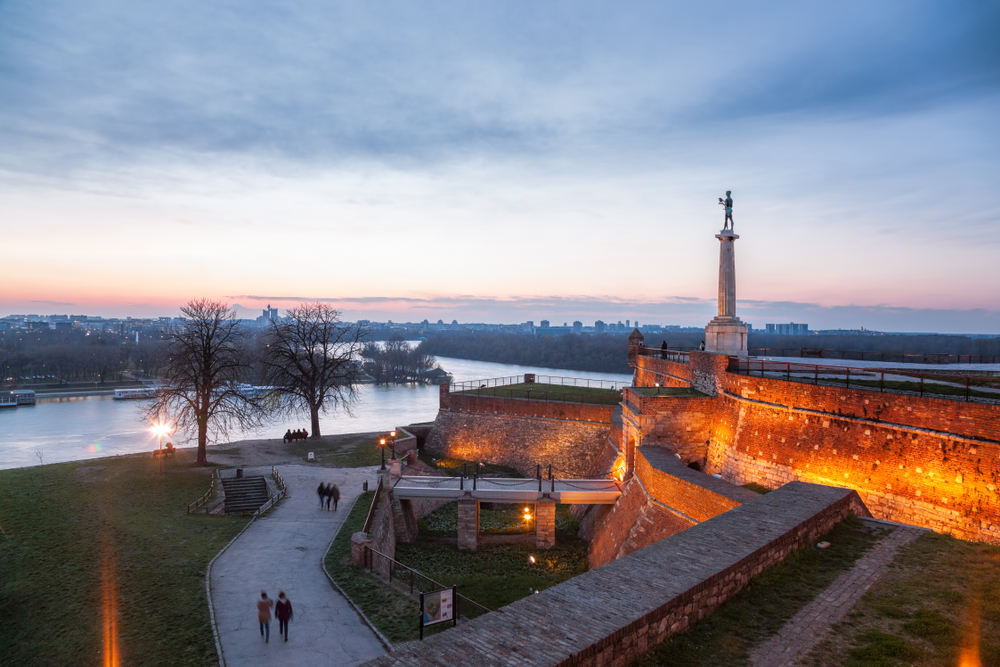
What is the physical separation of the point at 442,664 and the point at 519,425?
22.2 m

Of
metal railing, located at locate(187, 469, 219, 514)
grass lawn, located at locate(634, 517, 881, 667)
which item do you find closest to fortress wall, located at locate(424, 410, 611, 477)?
metal railing, located at locate(187, 469, 219, 514)

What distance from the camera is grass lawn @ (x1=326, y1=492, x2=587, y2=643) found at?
32.7 ft

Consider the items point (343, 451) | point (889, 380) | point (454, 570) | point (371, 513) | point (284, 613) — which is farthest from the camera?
point (343, 451)

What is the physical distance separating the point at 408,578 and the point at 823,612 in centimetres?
795

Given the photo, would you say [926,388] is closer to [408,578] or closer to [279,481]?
[408,578]

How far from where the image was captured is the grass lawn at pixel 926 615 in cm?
449

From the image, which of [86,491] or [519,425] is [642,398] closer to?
[519,425]

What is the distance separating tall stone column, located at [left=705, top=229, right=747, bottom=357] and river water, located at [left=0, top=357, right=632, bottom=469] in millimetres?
16936

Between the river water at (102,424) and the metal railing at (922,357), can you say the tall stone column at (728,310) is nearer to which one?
the metal railing at (922,357)

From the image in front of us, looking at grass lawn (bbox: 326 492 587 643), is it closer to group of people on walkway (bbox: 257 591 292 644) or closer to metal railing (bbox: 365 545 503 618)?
metal railing (bbox: 365 545 503 618)

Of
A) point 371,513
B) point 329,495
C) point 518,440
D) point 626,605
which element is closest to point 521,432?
point 518,440

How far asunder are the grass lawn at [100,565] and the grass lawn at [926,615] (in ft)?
27.9

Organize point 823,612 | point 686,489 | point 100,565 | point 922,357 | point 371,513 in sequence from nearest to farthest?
1. point 823,612
2. point 100,565
3. point 686,489
4. point 371,513
5. point 922,357

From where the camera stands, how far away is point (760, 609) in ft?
17.6
